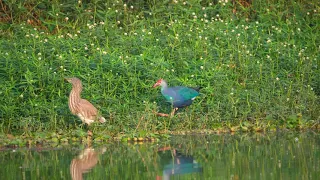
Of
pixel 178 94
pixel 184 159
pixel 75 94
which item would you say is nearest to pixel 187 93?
pixel 178 94

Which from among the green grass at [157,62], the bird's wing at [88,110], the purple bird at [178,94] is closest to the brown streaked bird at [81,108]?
the bird's wing at [88,110]

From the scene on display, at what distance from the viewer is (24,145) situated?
12.6 metres

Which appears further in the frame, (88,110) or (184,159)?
(88,110)

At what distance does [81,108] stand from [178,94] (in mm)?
1531

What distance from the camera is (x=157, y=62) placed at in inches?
566

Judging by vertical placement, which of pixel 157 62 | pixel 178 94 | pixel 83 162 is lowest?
pixel 83 162

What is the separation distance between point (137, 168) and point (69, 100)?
2.97m

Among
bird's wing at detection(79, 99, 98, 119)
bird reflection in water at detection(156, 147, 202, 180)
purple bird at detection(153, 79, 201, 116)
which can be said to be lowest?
bird reflection in water at detection(156, 147, 202, 180)

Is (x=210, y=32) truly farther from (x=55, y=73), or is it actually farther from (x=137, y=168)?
(x=137, y=168)

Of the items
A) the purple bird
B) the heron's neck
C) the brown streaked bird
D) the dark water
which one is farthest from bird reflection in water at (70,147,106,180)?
the purple bird

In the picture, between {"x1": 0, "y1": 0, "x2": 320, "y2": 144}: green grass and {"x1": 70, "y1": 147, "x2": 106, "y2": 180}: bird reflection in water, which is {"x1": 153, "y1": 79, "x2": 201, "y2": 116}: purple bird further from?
{"x1": 70, "y1": 147, "x2": 106, "y2": 180}: bird reflection in water

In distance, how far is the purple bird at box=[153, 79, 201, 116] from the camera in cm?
1360

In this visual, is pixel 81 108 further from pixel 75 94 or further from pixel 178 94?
pixel 178 94

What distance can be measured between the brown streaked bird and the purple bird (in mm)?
1072
